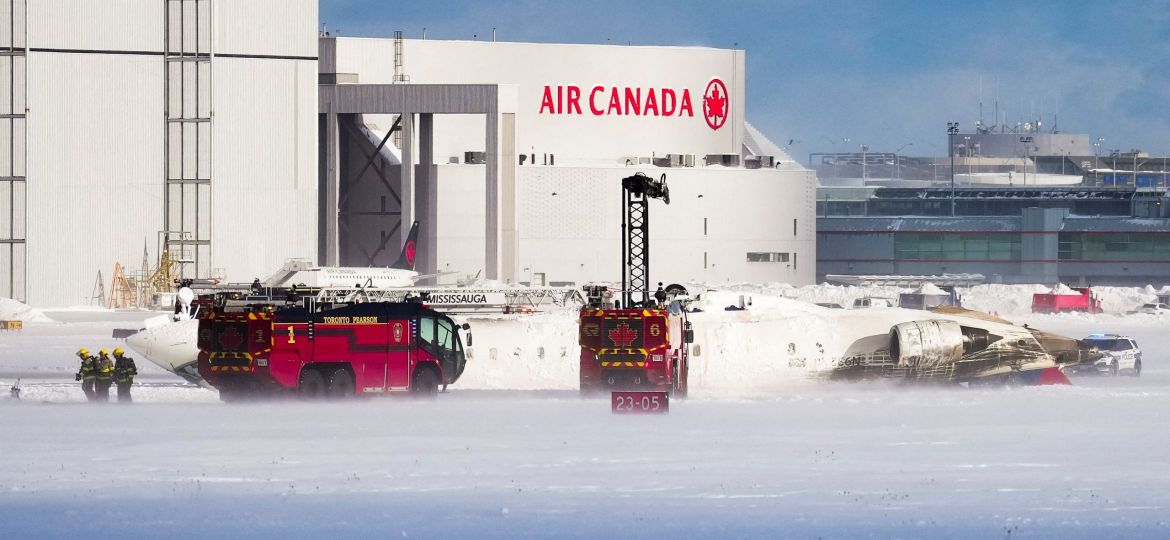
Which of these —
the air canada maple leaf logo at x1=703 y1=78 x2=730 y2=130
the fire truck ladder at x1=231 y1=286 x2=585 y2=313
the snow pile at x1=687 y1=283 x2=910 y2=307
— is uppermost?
the air canada maple leaf logo at x1=703 y1=78 x2=730 y2=130

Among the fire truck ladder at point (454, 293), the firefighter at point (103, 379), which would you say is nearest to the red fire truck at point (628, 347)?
the fire truck ladder at point (454, 293)

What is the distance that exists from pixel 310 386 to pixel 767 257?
71.2 metres

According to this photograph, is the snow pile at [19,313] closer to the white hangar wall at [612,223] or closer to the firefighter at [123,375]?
the white hangar wall at [612,223]

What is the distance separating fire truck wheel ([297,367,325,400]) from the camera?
134 feet

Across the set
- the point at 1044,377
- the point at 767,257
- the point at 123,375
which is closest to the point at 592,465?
the point at 123,375

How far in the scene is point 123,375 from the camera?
4122cm

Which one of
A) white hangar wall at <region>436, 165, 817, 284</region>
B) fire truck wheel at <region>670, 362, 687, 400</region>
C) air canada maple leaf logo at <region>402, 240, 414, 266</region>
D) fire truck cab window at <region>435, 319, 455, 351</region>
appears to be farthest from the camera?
white hangar wall at <region>436, 165, 817, 284</region>

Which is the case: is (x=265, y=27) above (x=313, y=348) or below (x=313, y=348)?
above

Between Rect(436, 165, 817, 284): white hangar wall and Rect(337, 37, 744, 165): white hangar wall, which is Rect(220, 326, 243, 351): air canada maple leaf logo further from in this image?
Rect(337, 37, 744, 165): white hangar wall

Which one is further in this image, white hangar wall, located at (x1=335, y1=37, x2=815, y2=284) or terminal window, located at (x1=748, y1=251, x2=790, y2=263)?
terminal window, located at (x1=748, y1=251, x2=790, y2=263)

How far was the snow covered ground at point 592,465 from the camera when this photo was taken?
928 inches

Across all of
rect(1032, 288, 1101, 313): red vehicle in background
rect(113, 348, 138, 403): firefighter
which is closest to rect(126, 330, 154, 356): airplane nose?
rect(113, 348, 138, 403): firefighter

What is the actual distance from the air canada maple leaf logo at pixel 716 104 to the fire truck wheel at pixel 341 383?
78.4 m

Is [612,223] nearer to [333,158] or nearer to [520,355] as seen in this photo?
[333,158]
